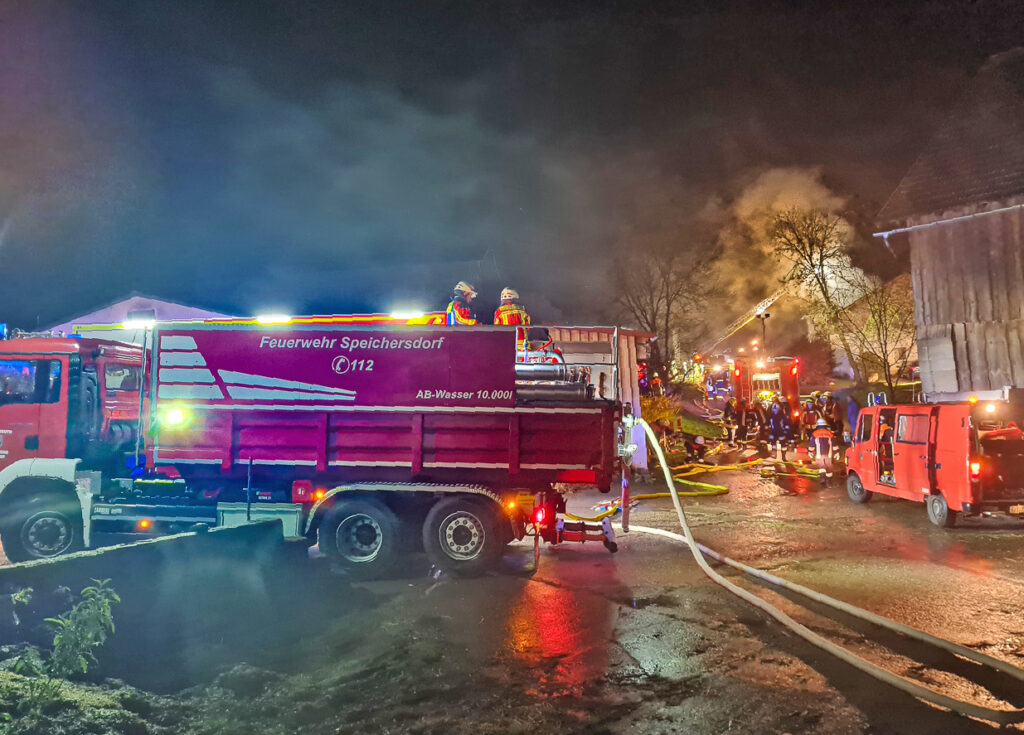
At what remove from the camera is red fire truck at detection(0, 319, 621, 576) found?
693 centimetres

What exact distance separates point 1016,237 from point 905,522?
441 inches

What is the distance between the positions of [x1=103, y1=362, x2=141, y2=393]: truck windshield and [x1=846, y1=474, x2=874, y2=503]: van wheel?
12.3 m

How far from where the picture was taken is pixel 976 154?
1695cm

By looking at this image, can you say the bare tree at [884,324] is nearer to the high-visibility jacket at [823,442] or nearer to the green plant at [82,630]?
the high-visibility jacket at [823,442]

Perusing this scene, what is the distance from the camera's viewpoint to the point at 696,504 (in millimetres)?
11828

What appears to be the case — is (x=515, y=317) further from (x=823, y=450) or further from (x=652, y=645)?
(x=823, y=450)

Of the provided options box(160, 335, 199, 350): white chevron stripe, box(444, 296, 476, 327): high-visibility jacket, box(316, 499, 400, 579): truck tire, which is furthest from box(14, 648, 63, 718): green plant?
box(444, 296, 476, 327): high-visibility jacket

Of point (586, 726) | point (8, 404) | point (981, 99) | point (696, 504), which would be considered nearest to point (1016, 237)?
point (981, 99)

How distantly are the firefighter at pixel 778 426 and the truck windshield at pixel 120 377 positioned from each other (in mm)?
16513

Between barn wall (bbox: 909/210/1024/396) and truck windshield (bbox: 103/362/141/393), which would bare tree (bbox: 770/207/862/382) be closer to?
barn wall (bbox: 909/210/1024/396)

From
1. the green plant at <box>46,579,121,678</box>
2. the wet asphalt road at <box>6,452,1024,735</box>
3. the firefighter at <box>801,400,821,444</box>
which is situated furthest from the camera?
the firefighter at <box>801,400,821,444</box>

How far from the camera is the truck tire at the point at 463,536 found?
6.80 meters

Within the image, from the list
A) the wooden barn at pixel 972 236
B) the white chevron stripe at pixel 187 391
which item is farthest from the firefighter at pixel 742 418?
the white chevron stripe at pixel 187 391

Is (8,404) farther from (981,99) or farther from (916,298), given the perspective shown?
(981,99)
